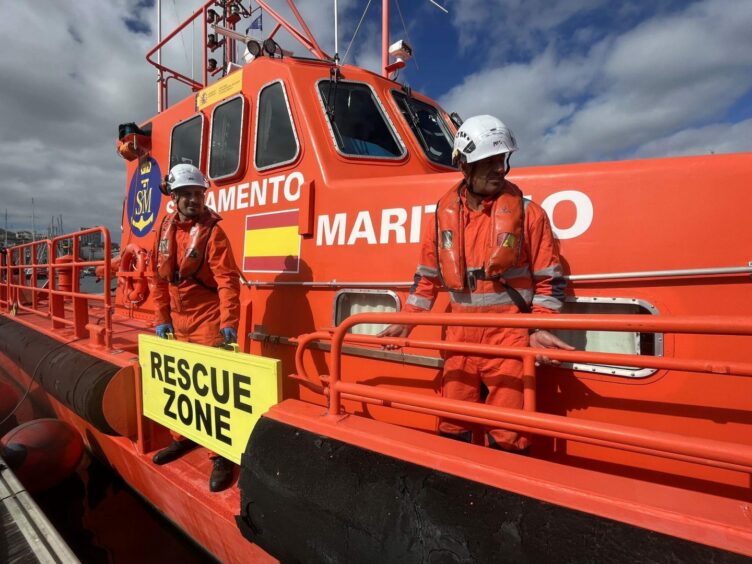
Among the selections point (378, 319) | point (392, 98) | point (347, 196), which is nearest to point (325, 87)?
point (392, 98)

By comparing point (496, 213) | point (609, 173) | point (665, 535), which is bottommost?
point (665, 535)

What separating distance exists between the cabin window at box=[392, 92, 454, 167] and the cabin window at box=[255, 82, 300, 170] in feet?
2.91

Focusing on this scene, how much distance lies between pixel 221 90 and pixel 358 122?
1267mm

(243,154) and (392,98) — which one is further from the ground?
(392,98)

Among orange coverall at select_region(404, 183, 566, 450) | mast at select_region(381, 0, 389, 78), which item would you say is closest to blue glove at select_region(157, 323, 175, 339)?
orange coverall at select_region(404, 183, 566, 450)

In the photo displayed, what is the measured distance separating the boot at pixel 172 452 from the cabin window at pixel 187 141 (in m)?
2.09

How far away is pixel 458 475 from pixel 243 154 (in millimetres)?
2662

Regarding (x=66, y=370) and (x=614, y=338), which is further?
(x=66, y=370)

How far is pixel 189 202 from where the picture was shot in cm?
266

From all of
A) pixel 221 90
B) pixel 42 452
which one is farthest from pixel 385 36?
pixel 42 452

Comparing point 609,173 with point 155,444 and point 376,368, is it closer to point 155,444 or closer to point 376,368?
point 376,368

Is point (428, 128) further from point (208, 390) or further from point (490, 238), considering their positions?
point (208, 390)

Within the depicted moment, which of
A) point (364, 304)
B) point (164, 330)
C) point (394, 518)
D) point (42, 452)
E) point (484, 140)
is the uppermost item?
point (484, 140)

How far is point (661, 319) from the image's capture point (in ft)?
3.49
